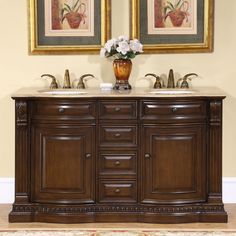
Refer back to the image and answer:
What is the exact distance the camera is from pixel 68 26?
185 inches

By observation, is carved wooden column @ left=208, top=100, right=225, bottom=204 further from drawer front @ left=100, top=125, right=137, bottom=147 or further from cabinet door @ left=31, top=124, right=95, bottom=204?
cabinet door @ left=31, top=124, right=95, bottom=204

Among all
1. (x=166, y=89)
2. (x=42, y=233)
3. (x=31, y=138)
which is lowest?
(x=42, y=233)

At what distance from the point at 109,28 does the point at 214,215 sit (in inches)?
60.9

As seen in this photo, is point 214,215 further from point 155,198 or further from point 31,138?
point 31,138

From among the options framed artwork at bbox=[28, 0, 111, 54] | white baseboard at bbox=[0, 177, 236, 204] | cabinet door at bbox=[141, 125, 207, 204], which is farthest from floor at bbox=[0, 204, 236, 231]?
framed artwork at bbox=[28, 0, 111, 54]

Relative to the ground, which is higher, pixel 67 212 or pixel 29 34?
pixel 29 34

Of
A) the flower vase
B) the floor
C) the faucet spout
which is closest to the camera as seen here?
the floor

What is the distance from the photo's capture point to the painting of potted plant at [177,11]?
4664 millimetres

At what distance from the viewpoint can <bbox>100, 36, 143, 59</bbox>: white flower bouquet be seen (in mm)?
4410

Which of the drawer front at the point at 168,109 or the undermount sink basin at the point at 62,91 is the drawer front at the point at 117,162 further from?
the undermount sink basin at the point at 62,91

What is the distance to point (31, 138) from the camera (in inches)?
168

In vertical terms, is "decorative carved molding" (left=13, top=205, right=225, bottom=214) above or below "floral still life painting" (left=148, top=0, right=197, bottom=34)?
below

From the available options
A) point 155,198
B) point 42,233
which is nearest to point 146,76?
point 155,198

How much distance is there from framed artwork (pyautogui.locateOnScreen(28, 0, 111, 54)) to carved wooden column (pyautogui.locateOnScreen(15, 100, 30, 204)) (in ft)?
2.29
